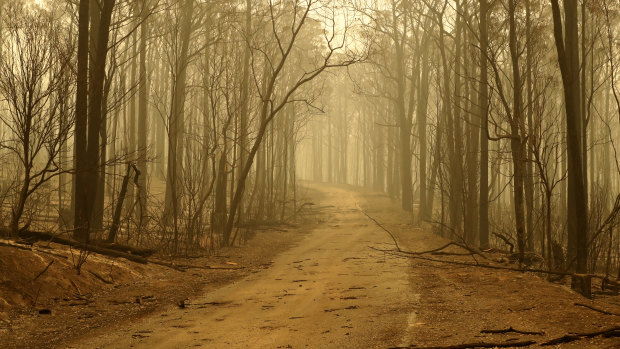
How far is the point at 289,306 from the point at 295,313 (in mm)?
466

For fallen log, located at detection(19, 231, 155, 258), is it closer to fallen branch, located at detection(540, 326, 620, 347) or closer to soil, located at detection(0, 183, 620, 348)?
soil, located at detection(0, 183, 620, 348)

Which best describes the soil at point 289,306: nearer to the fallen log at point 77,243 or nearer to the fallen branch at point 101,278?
the fallen branch at point 101,278

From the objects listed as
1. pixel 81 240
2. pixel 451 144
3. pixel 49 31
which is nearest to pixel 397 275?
pixel 81 240

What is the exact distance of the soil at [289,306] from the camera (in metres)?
5.91

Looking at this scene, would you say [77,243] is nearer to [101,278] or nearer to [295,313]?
[101,278]

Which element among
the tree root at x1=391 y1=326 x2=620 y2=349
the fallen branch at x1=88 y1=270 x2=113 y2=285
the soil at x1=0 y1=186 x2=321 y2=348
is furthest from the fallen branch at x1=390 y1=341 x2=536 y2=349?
the fallen branch at x1=88 y1=270 x2=113 y2=285

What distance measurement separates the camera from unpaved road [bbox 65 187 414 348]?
5883 millimetres

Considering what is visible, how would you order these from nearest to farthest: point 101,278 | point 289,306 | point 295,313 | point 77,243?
point 295,313, point 289,306, point 101,278, point 77,243

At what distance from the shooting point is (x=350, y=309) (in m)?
7.29

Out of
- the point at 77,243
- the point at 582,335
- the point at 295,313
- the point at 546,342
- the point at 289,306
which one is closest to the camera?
the point at 546,342

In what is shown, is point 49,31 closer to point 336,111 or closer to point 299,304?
point 299,304

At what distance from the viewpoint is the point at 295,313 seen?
23.6 ft

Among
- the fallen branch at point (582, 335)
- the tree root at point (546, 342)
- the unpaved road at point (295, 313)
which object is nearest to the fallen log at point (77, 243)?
the unpaved road at point (295, 313)

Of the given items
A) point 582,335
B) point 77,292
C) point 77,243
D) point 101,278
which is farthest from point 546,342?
point 77,243
